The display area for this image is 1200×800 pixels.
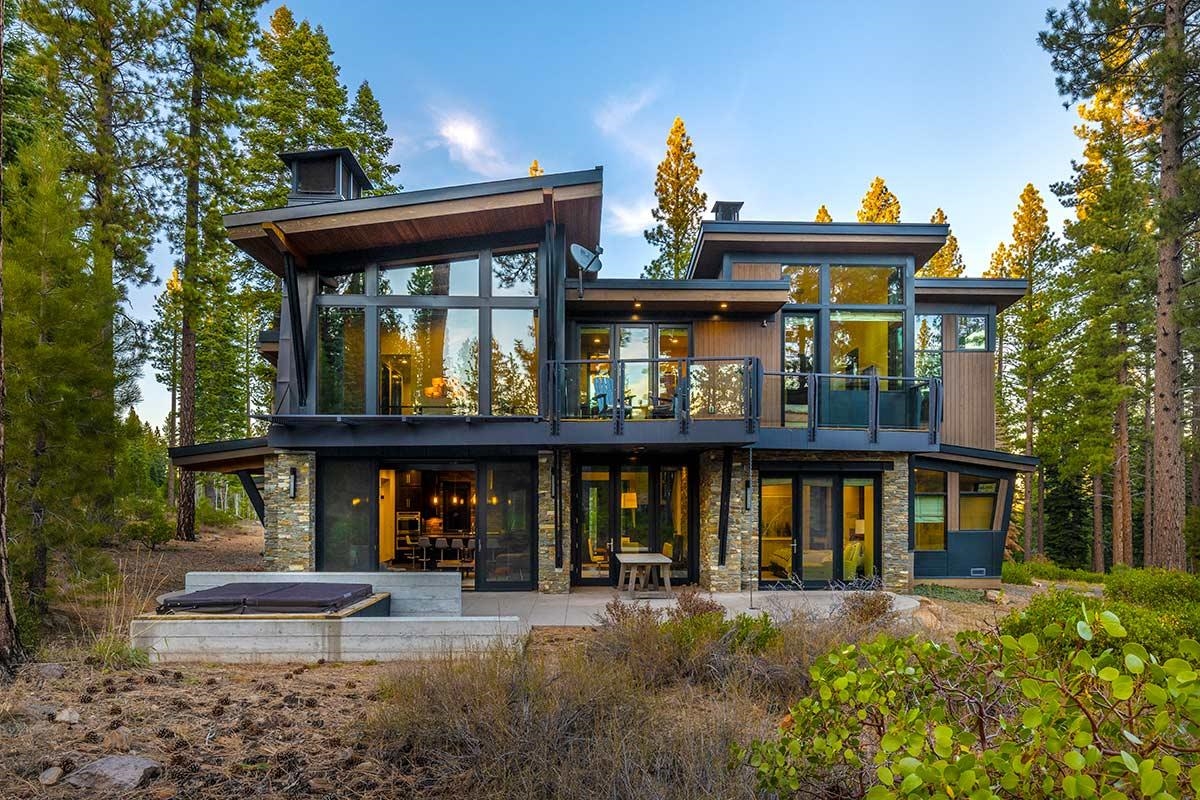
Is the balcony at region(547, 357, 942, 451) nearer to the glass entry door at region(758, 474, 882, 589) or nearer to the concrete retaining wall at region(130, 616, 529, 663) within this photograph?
the glass entry door at region(758, 474, 882, 589)

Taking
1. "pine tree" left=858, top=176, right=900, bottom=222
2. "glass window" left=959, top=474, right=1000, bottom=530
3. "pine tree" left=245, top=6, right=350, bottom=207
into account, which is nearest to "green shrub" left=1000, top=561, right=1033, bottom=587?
"glass window" left=959, top=474, right=1000, bottom=530

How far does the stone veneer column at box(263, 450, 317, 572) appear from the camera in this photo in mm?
10242

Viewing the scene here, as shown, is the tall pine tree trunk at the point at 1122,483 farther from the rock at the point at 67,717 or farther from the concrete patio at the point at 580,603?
the rock at the point at 67,717

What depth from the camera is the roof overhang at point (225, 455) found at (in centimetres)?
1073

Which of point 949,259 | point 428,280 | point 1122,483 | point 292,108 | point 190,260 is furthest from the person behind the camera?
point 949,259

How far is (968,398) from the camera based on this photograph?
13.5m

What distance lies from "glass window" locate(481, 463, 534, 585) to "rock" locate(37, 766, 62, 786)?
7159 millimetres

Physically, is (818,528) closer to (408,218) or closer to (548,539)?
(548,539)

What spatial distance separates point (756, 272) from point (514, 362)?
566 centimetres

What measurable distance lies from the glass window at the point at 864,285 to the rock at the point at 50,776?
41.4ft

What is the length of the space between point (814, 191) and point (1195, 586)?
21485 mm

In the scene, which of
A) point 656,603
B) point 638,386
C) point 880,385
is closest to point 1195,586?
point 880,385

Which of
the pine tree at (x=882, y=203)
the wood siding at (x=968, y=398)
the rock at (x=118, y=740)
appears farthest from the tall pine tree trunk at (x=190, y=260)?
the pine tree at (x=882, y=203)

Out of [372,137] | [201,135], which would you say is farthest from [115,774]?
[372,137]
